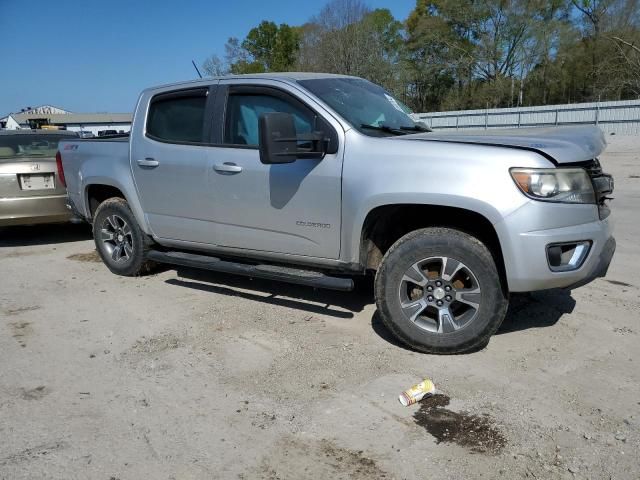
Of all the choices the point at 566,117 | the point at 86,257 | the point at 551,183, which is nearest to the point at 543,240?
the point at 551,183

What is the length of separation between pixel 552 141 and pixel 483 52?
51023mm

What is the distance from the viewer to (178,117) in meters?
5.02

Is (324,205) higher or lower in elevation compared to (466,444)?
higher

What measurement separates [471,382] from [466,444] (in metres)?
0.68

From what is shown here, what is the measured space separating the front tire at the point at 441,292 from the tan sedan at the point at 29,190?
5094mm

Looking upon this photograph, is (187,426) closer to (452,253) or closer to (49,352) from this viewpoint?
(49,352)

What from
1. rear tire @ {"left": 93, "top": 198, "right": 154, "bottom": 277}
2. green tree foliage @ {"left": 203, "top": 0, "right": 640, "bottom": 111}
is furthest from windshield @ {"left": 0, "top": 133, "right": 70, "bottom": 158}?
green tree foliage @ {"left": 203, "top": 0, "right": 640, "bottom": 111}

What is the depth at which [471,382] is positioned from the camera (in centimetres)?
335

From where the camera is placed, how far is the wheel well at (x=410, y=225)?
3627mm

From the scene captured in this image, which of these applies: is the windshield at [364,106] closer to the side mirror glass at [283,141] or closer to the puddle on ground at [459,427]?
the side mirror glass at [283,141]

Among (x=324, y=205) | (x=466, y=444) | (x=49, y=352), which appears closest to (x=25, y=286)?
(x=49, y=352)

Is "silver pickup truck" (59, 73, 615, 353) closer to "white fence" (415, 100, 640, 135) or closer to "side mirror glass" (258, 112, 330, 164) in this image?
"side mirror glass" (258, 112, 330, 164)

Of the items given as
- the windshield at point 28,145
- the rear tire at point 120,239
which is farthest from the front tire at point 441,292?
the windshield at point 28,145

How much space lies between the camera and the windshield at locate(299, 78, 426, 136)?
4121 mm
